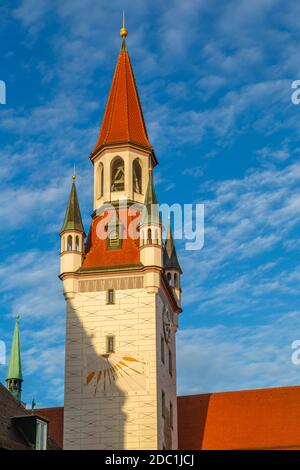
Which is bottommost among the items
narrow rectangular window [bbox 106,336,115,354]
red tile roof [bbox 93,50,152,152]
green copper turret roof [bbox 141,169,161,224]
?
narrow rectangular window [bbox 106,336,115,354]

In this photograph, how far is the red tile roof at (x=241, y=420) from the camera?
62.3 meters

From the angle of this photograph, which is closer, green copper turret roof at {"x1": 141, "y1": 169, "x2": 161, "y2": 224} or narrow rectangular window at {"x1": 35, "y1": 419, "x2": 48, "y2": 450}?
narrow rectangular window at {"x1": 35, "y1": 419, "x2": 48, "y2": 450}

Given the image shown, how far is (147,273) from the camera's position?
5750 cm

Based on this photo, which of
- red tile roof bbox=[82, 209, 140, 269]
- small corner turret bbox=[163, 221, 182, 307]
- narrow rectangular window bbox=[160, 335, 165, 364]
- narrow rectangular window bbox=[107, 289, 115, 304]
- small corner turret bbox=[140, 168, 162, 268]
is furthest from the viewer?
small corner turret bbox=[163, 221, 182, 307]

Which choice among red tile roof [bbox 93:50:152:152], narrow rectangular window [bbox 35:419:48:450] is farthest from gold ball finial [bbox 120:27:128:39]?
narrow rectangular window [bbox 35:419:48:450]

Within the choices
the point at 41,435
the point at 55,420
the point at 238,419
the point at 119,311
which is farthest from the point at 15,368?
the point at 41,435

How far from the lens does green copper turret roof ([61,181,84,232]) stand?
59666 mm

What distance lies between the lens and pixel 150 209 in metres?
59.3

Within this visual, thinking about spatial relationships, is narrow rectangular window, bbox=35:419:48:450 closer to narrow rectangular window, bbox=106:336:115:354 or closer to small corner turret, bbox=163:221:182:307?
narrow rectangular window, bbox=106:336:115:354

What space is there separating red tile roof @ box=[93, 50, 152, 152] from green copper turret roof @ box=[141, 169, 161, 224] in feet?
16.2

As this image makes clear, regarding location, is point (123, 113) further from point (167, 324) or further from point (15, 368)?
point (15, 368)

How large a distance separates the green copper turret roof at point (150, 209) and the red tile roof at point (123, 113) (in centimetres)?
493

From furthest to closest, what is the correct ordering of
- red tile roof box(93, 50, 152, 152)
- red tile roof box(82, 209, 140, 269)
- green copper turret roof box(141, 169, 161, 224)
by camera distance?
1. red tile roof box(93, 50, 152, 152)
2. green copper turret roof box(141, 169, 161, 224)
3. red tile roof box(82, 209, 140, 269)
